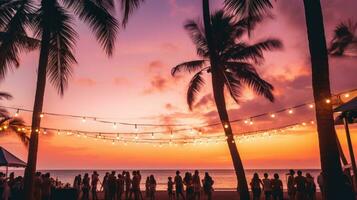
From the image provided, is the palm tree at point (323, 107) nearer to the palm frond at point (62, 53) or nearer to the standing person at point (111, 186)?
the palm frond at point (62, 53)

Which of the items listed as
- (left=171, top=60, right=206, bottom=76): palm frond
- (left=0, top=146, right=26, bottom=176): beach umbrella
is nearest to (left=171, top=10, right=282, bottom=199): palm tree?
(left=171, top=60, right=206, bottom=76): palm frond

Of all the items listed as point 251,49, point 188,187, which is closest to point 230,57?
point 251,49

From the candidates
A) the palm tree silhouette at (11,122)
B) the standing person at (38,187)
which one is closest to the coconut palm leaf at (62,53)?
the standing person at (38,187)

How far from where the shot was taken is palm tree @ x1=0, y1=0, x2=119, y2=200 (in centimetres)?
1230

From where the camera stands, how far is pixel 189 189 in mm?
17703

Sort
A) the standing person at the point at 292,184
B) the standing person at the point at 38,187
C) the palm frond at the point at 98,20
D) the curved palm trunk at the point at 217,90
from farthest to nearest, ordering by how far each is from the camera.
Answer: the curved palm trunk at the point at 217,90
the standing person at the point at 292,184
the standing person at the point at 38,187
the palm frond at the point at 98,20

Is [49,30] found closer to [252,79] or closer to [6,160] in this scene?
[6,160]

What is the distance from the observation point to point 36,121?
12.4 meters

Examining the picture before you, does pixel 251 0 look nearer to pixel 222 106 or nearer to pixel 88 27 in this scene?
pixel 88 27

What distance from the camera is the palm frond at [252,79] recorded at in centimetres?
1959

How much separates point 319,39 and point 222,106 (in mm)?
9001

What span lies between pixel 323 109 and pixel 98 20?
868cm

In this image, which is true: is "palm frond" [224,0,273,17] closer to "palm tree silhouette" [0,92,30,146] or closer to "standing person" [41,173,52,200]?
"standing person" [41,173,52,200]

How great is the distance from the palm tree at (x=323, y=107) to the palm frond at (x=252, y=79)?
36.9 ft
